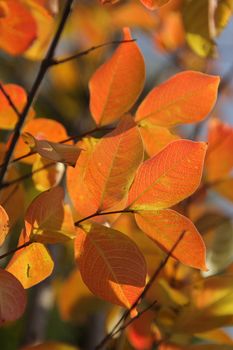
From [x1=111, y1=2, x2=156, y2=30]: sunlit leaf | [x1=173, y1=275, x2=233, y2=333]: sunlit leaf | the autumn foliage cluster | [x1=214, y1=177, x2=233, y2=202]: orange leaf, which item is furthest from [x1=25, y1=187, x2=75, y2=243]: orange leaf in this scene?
[x1=111, y1=2, x2=156, y2=30]: sunlit leaf

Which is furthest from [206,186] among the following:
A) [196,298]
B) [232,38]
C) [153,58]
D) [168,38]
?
[153,58]

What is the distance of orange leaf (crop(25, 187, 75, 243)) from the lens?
55 cm

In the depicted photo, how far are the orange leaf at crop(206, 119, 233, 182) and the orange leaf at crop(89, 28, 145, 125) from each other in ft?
0.64

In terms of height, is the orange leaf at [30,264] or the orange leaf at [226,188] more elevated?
the orange leaf at [30,264]

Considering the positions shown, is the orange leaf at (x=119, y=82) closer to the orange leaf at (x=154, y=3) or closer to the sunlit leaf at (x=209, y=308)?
the orange leaf at (x=154, y=3)

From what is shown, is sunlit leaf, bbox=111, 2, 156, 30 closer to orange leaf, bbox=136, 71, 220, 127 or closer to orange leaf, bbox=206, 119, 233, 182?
orange leaf, bbox=206, 119, 233, 182

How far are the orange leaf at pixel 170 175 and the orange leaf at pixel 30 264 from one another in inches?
3.5

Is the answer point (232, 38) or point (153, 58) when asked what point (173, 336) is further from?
point (153, 58)

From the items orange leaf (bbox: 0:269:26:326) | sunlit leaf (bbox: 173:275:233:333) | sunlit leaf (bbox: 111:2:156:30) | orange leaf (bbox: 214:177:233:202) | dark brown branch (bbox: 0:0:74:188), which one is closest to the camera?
orange leaf (bbox: 0:269:26:326)

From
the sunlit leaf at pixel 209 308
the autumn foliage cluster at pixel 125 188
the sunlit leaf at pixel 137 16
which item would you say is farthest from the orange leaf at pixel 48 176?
the sunlit leaf at pixel 137 16

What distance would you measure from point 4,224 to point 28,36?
0.29m

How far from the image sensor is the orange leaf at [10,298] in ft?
1.62

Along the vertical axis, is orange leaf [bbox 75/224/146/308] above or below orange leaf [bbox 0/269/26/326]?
below

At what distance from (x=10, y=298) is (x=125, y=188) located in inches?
4.9
